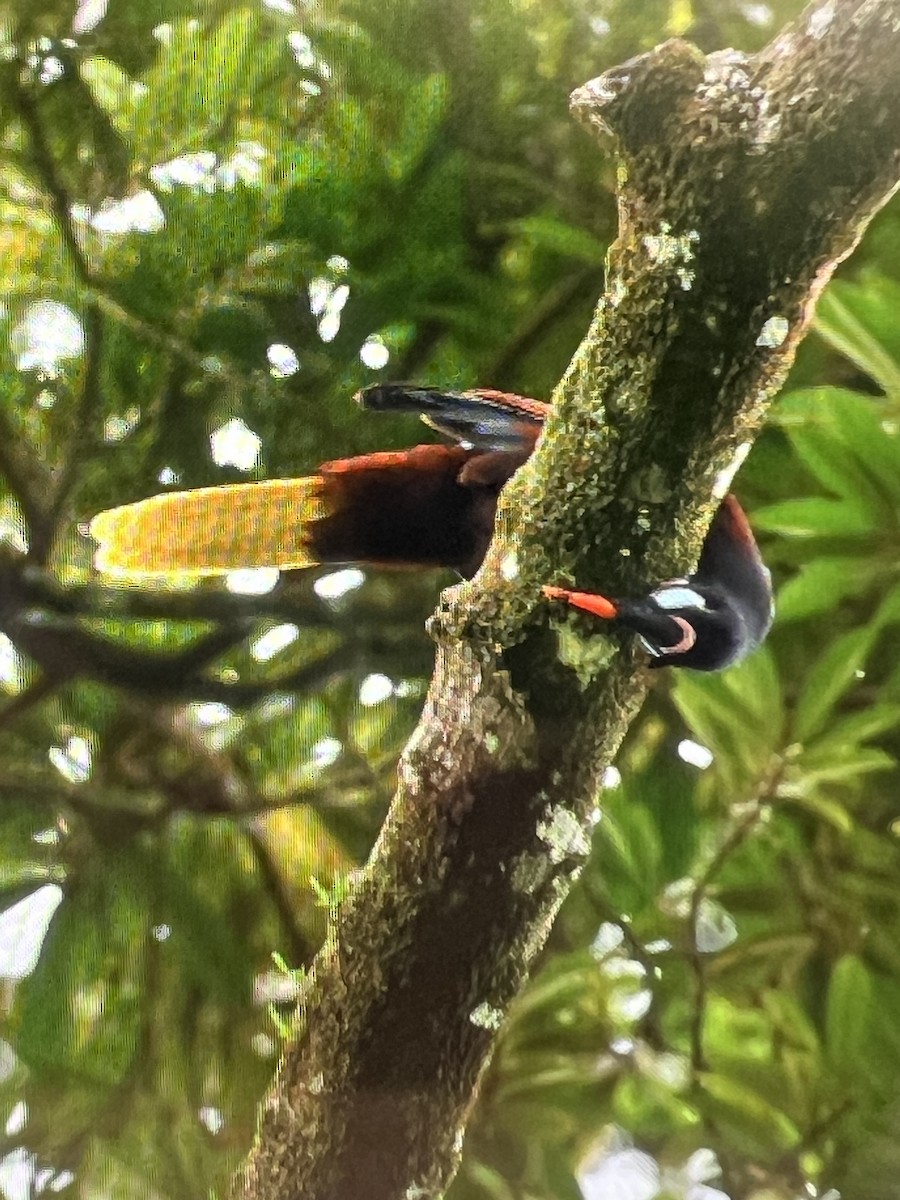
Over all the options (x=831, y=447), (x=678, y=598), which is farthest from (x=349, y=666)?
(x=831, y=447)

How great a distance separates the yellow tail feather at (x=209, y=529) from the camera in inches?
23.0

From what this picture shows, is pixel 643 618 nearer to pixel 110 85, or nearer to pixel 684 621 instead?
pixel 684 621

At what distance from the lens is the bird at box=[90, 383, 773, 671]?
0.54m

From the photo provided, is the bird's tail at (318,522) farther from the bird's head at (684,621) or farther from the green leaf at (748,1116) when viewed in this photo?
the green leaf at (748,1116)

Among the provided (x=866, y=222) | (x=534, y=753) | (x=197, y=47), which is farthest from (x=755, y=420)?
(x=197, y=47)

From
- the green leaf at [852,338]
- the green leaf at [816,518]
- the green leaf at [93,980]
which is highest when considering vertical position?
the green leaf at [852,338]

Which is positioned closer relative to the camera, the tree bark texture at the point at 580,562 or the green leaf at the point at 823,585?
the tree bark texture at the point at 580,562

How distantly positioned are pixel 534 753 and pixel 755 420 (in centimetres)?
21

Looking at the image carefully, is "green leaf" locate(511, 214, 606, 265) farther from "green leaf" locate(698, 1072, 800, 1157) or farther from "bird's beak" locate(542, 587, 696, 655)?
"green leaf" locate(698, 1072, 800, 1157)

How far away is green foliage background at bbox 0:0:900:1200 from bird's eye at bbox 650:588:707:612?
2.3 inches

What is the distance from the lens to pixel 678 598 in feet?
1.78

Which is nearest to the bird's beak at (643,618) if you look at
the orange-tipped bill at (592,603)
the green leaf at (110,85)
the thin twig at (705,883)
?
the orange-tipped bill at (592,603)

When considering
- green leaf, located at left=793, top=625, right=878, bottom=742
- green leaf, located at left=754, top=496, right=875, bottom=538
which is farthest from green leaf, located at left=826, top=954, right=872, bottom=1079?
green leaf, located at left=754, top=496, right=875, bottom=538

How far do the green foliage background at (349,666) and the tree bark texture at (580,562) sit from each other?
30 millimetres
